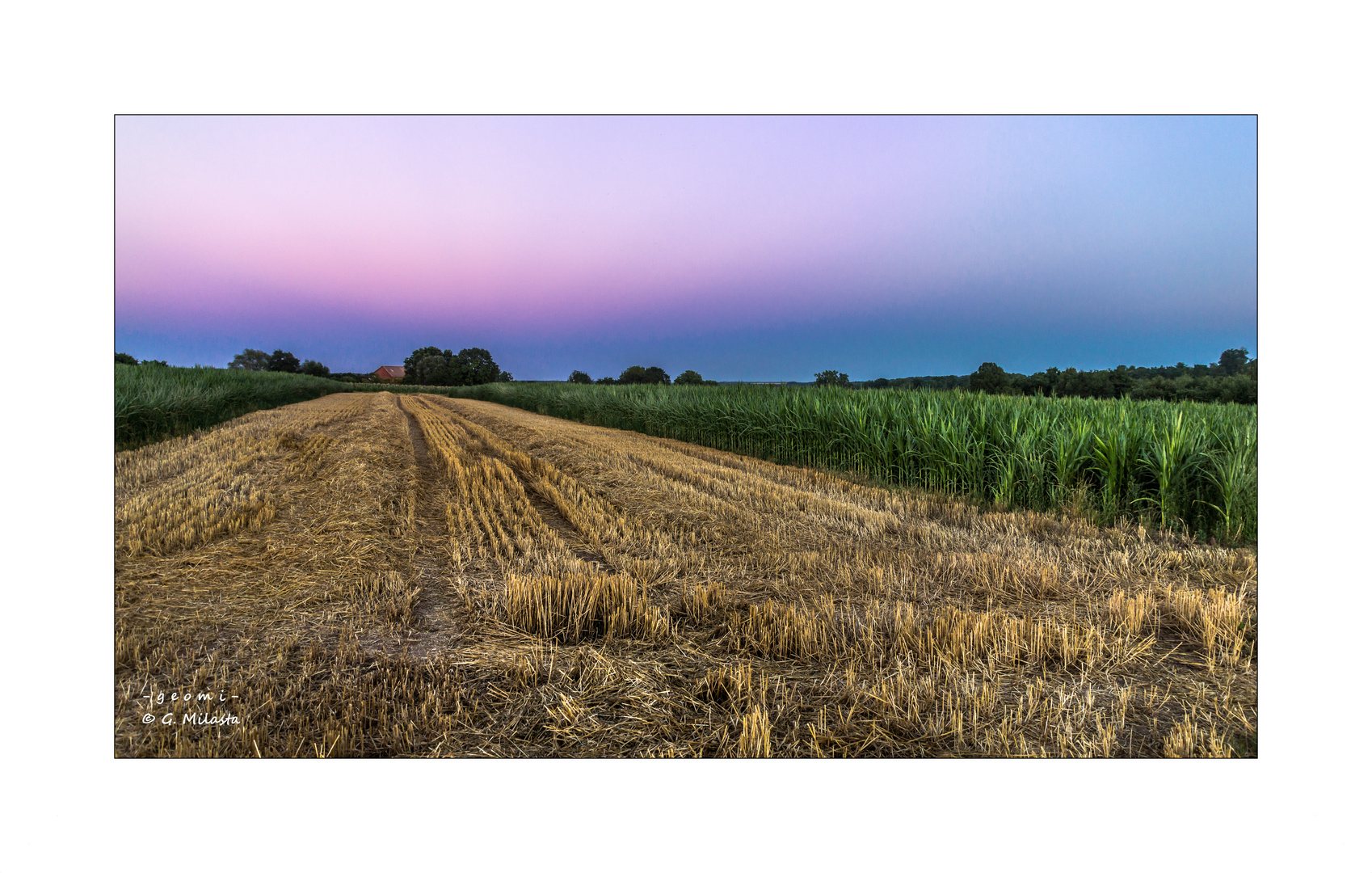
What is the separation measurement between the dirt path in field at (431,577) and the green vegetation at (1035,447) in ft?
18.0

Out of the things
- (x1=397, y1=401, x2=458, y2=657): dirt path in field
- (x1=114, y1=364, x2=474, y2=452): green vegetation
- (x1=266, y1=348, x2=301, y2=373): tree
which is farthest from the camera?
(x1=266, y1=348, x2=301, y2=373): tree

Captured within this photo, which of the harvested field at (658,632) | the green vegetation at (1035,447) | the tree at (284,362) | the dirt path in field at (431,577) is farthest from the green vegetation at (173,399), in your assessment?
the green vegetation at (1035,447)

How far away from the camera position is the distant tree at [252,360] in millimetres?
6008

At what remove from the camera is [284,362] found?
704 cm

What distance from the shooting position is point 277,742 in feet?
8.21

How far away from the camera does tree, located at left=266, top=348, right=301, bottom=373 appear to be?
264 inches

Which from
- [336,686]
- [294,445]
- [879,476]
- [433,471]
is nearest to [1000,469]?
[879,476]

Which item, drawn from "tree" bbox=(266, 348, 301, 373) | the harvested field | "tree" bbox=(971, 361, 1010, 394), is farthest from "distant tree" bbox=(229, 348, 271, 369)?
"tree" bbox=(971, 361, 1010, 394)

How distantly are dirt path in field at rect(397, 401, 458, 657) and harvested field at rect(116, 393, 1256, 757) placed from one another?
0.10 ft

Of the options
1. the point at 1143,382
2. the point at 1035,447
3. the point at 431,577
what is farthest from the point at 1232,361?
the point at 431,577

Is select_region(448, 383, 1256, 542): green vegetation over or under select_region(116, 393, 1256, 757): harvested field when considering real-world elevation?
over

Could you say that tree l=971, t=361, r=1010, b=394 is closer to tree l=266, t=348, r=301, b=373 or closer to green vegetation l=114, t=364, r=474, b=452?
green vegetation l=114, t=364, r=474, b=452

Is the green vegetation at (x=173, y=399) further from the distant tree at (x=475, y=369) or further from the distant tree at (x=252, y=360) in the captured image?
the distant tree at (x=475, y=369)

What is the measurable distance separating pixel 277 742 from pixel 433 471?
6.94m
